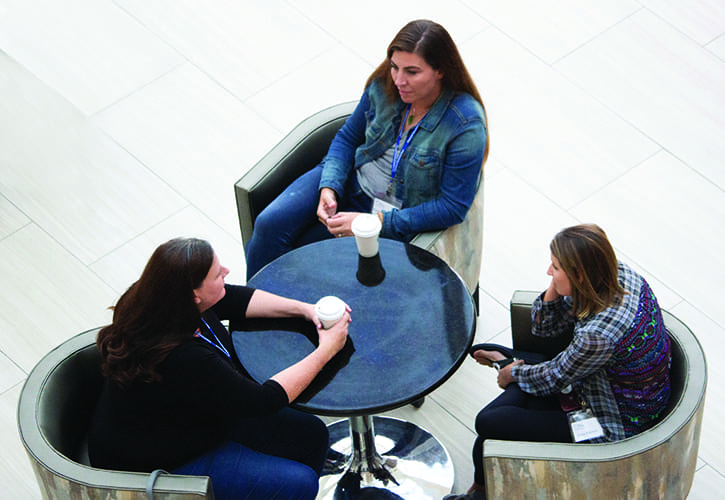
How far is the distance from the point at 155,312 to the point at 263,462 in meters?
0.53

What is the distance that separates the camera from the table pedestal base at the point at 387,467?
292cm

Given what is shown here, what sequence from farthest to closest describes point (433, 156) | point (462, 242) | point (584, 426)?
point (462, 242) → point (433, 156) → point (584, 426)

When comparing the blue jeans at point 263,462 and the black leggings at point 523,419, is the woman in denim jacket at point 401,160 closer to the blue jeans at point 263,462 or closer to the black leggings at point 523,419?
the black leggings at point 523,419

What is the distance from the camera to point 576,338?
2.34m

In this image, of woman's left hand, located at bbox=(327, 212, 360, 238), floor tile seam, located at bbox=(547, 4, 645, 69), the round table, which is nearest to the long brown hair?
the round table

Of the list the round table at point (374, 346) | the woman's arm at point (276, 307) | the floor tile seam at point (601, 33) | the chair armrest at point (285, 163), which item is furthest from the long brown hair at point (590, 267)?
the floor tile seam at point (601, 33)

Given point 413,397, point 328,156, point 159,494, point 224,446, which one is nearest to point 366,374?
point 413,397

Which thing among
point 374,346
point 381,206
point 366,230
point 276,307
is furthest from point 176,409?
point 381,206

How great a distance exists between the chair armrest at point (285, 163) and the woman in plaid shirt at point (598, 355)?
108 centimetres

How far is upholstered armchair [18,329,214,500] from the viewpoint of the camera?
2171 mm

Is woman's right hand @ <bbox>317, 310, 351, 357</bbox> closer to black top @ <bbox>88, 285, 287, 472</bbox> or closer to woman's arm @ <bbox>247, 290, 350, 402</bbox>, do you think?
woman's arm @ <bbox>247, 290, 350, 402</bbox>

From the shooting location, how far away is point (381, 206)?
3018mm

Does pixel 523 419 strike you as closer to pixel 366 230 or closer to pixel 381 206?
pixel 366 230

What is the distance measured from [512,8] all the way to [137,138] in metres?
1.94
